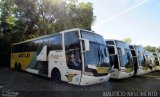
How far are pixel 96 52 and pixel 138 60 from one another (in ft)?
26.4

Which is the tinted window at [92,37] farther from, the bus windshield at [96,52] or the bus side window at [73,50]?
the bus side window at [73,50]

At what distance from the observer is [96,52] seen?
453 inches

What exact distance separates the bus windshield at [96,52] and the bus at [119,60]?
8.19 ft

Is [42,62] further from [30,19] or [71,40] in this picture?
[30,19]

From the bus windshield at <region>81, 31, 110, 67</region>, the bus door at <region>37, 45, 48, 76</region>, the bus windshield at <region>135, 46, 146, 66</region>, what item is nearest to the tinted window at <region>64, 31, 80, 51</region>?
the bus windshield at <region>81, 31, 110, 67</region>

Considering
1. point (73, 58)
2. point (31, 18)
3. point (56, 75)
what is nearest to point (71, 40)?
point (73, 58)

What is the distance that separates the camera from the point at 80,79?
1091 cm

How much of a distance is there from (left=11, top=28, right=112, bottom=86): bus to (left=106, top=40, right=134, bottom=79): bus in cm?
246

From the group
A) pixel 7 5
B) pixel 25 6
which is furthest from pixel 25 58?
pixel 7 5

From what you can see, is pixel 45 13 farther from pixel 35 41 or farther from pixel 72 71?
pixel 72 71

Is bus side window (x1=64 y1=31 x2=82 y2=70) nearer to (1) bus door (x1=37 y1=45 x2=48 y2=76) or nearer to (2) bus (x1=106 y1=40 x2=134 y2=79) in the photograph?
(1) bus door (x1=37 y1=45 x2=48 y2=76)

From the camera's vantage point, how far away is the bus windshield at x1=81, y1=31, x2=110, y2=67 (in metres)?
11.1

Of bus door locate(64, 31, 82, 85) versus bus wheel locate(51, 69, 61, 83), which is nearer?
bus door locate(64, 31, 82, 85)

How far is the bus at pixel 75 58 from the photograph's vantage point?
10930 millimetres
